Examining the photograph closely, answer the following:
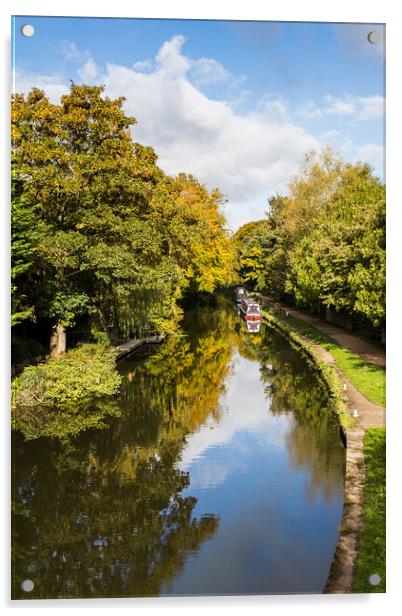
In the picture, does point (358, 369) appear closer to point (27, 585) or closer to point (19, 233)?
point (19, 233)

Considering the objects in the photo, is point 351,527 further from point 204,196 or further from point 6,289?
point 204,196

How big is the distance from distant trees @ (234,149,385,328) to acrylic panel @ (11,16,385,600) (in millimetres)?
241

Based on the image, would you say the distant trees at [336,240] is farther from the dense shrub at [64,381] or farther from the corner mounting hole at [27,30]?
the corner mounting hole at [27,30]

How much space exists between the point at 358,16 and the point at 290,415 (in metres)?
11.0

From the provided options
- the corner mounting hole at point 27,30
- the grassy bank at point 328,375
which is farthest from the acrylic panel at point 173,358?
the grassy bank at point 328,375

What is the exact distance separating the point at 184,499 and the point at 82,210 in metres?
10.0

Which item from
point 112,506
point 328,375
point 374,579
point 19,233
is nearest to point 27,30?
point 19,233

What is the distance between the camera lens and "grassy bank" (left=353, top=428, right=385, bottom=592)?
7.29m

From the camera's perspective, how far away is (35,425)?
14.6 m

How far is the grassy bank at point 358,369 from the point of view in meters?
15.4

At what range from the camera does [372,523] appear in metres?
8.59

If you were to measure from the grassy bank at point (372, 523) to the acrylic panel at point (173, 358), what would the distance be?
4 centimetres

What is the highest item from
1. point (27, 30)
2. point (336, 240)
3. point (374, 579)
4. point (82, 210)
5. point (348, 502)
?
point (27, 30)

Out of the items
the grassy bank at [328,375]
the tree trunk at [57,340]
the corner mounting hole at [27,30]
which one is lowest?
the grassy bank at [328,375]
